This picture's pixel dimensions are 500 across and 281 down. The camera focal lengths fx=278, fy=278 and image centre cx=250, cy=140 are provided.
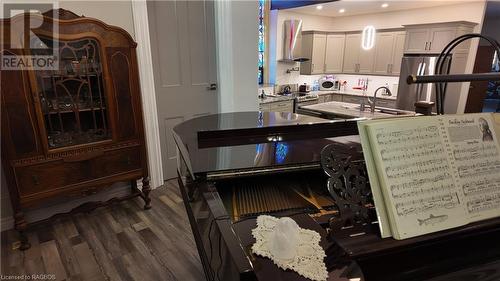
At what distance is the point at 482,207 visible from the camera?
36.6 inches

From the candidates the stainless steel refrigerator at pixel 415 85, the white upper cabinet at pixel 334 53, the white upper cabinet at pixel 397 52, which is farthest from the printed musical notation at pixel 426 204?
the white upper cabinet at pixel 334 53

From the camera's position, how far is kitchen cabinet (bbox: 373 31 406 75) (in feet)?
18.5

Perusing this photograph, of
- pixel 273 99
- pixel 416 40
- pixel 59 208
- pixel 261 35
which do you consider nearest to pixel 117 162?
pixel 59 208

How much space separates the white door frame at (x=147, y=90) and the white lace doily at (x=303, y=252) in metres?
2.54

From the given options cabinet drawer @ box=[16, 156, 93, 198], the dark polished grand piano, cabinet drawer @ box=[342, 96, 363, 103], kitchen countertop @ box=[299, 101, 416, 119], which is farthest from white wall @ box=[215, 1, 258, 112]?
cabinet drawer @ box=[342, 96, 363, 103]

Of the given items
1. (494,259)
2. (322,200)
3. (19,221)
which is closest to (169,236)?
(19,221)

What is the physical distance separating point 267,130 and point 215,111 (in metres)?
1.87

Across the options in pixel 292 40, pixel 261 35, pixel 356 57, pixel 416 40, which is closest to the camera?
pixel 416 40

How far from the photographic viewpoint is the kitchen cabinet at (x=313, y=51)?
6.23 m

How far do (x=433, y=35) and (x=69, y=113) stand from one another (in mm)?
5753

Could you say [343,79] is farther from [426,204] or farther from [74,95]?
[426,204]

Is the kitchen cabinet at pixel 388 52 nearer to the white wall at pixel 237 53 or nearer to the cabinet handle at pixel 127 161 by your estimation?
the white wall at pixel 237 53

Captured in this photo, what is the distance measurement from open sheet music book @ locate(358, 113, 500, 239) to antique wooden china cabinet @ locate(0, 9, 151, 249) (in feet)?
7.58

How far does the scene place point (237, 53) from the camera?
11.6 feet
